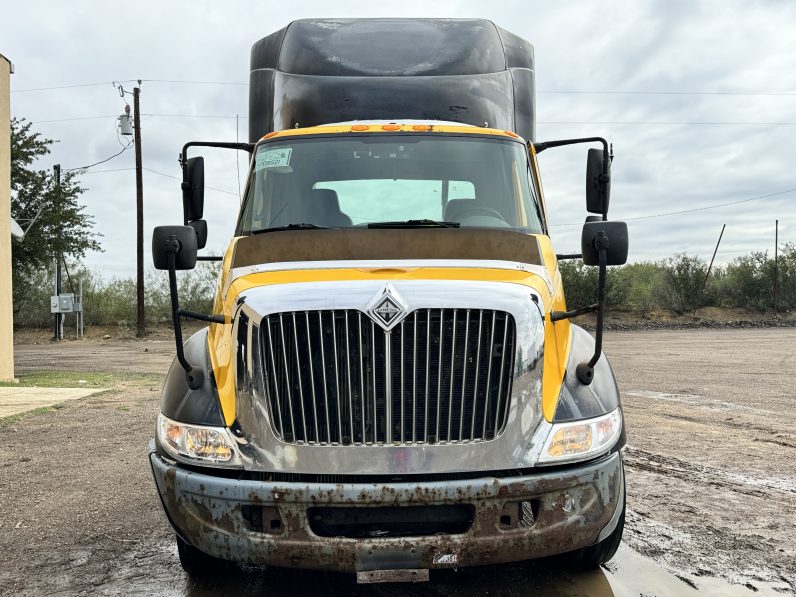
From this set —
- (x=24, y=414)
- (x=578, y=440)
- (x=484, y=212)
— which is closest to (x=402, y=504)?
(x=578, y=440)

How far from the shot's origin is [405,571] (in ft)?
10.4

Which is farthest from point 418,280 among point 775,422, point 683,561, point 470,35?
point 775,422

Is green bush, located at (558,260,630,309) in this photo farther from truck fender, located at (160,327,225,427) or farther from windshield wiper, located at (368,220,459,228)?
truck fender, located at (160,327,225,427)

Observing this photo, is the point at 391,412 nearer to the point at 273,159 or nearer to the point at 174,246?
the point at 174,246

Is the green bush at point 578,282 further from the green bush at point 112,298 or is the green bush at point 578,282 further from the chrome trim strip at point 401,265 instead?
the chrome trim strip at point 401,265

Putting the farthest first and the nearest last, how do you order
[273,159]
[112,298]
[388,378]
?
[112,298] < [273,159] < [388,378]

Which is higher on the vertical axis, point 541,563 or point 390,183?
point 390,183

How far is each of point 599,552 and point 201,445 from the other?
206 cm

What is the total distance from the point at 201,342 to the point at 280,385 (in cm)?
91

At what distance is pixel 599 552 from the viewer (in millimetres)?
3887

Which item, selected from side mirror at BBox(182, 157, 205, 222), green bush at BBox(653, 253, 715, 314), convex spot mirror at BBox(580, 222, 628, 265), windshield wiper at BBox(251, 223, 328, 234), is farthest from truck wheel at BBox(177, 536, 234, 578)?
green bush at BBox(653, 253, 715, 314)

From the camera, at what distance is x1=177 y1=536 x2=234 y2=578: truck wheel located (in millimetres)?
3906

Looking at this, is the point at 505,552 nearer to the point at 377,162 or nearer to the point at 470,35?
the point at 377,162

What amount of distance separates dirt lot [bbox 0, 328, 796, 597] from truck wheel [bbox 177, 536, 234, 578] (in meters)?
0.07
